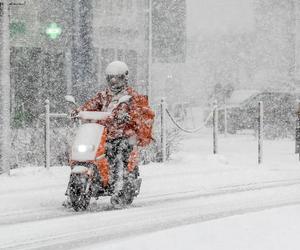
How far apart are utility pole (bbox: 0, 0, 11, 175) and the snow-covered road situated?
11.9 inches

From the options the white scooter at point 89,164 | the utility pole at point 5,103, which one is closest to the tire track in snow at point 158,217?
the white scooter at point 89,164

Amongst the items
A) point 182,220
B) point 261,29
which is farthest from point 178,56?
point 182,220

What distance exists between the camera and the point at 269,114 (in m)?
30.7

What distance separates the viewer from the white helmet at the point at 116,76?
10016 mm

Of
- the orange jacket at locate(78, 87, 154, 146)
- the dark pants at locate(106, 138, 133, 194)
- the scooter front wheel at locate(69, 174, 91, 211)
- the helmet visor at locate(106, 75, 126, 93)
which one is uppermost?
the helmet visor at locate(106, 75, 126, 93)

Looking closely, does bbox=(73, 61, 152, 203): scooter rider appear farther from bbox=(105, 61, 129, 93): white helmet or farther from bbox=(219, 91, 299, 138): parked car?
bbox=(219, 91, 299, 138): parked car

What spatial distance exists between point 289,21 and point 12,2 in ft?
104

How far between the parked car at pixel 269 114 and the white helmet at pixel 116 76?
18.7m

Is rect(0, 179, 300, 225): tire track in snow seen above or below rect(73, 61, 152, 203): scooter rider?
below

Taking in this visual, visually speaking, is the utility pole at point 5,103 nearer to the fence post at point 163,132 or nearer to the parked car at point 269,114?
the fence post at point 163,132

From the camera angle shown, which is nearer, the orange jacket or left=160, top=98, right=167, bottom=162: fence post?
the orange jacket

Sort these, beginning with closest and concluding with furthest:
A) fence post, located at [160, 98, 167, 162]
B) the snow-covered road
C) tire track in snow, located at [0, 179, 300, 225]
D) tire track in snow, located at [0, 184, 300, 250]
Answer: tire track in snow, located at [0, 184, 300, 250], the snow-covered road, tire track in snow, located at [0, 179, 300, 225], fence post, located at [160, 98, 167, 162]

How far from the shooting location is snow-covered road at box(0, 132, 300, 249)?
8.05m

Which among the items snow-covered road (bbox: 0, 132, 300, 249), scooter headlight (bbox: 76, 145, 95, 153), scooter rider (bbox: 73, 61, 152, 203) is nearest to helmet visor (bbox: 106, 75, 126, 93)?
scooter rider (bbox: 73, 61, 152, 203)
